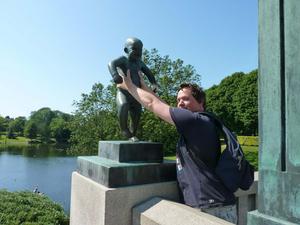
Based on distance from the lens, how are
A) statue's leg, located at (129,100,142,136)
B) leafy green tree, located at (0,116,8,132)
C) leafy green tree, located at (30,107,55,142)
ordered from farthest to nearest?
leafy green tree, located at (0,116,8,132)
leafy green tree, located at (30,107,55,142)
statue's leg, located at (129,100,142,136)

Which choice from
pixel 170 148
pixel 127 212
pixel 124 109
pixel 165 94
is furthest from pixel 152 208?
pixel 170 148

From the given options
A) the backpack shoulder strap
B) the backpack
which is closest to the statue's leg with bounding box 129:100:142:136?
the backpack shoulder strap

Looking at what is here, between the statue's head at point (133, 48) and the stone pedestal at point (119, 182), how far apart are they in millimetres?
1035

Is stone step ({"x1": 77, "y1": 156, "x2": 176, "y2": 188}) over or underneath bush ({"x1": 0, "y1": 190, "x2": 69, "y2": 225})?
over

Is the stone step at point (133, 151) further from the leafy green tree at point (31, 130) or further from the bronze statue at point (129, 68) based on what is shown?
the leafy green tree at point (31, 130)

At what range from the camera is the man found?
8.18 ft

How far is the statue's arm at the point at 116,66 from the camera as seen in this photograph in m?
3.13

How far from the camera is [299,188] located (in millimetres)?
1149

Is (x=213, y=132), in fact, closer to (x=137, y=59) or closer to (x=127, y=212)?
(x=127, y=212)

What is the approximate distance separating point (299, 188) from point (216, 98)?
45565 mm

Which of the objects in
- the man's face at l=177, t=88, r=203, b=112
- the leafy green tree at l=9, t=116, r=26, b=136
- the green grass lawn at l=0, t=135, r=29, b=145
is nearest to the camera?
the man's face at l=177, t=88, r=203, b=112

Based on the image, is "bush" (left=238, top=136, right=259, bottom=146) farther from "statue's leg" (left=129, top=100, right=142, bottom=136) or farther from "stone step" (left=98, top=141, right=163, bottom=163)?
"stone step" (left=98, top=141, right=163, bottom=163)

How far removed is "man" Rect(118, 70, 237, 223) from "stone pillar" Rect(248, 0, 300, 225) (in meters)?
1.16

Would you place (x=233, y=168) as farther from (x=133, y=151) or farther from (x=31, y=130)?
(x=31, y=130)
